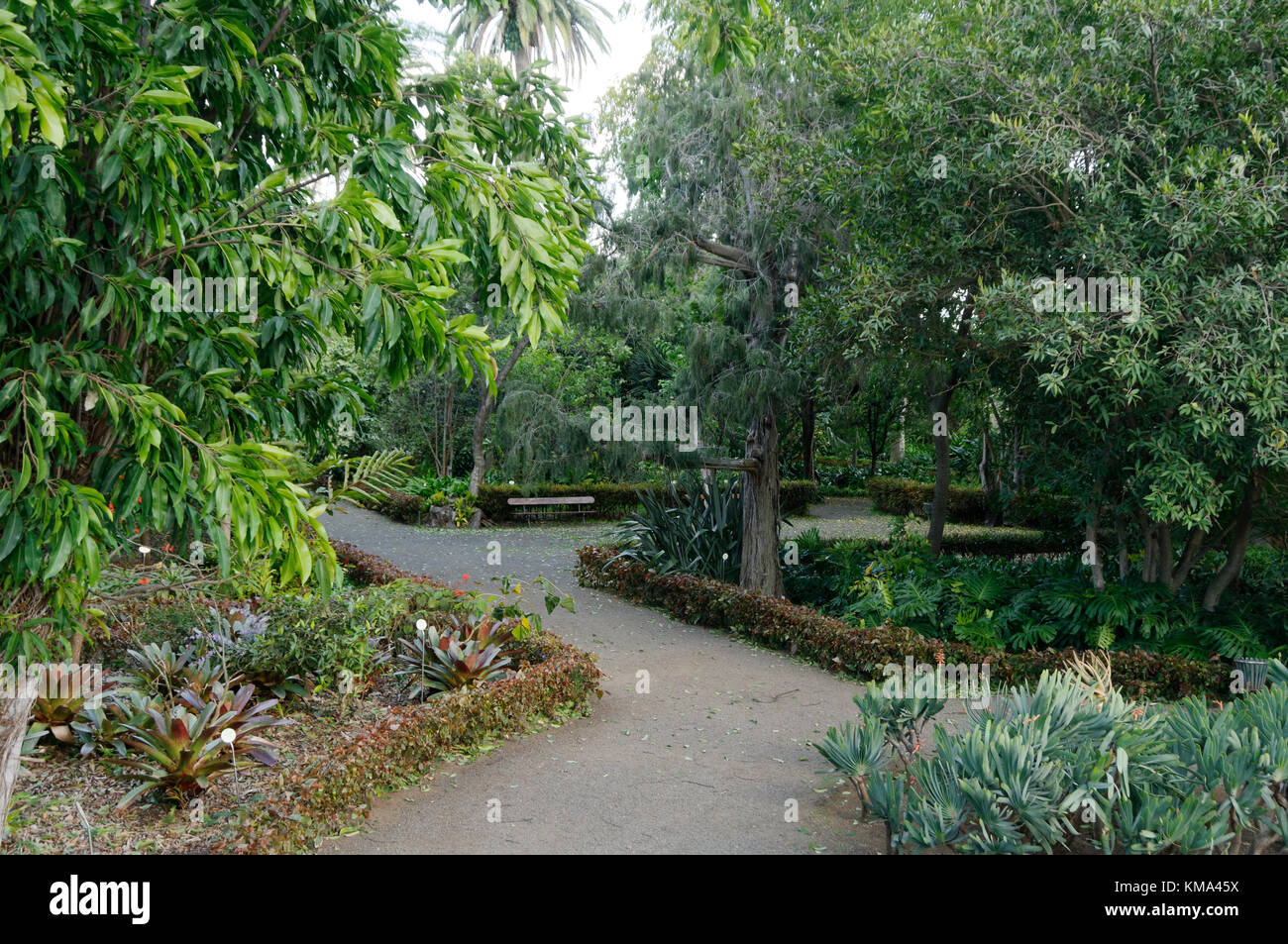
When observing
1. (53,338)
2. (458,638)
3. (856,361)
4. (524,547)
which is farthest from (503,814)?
(524,547)

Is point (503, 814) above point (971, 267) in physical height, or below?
below

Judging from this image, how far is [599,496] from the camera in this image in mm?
20547

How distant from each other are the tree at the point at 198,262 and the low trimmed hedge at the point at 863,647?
511 centimetres

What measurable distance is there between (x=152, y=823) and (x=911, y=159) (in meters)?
7.45

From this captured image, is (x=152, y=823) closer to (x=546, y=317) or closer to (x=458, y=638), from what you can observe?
(x=458, y=638)

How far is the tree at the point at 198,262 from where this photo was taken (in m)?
2.87

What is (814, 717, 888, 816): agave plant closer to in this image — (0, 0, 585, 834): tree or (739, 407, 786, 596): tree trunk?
Answer: (0, 0, 585, 834): tree

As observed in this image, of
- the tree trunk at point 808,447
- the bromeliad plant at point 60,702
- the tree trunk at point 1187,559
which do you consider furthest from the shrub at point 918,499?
the bromeliad plant at point 60,702

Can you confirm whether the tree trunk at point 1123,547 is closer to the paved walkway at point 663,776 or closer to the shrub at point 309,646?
the paved walkway at point 663,776

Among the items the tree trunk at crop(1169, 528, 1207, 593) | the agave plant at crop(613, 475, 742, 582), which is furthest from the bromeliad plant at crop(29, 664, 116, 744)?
the tree trunk at crop(1169, 528, 1207, 593)

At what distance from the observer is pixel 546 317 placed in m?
3.55

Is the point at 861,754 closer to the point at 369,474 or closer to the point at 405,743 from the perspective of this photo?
the point at 405,743

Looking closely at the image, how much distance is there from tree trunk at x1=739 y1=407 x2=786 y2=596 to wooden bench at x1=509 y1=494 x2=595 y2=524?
8.69 meters

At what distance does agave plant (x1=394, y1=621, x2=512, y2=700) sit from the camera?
663 centimetres
